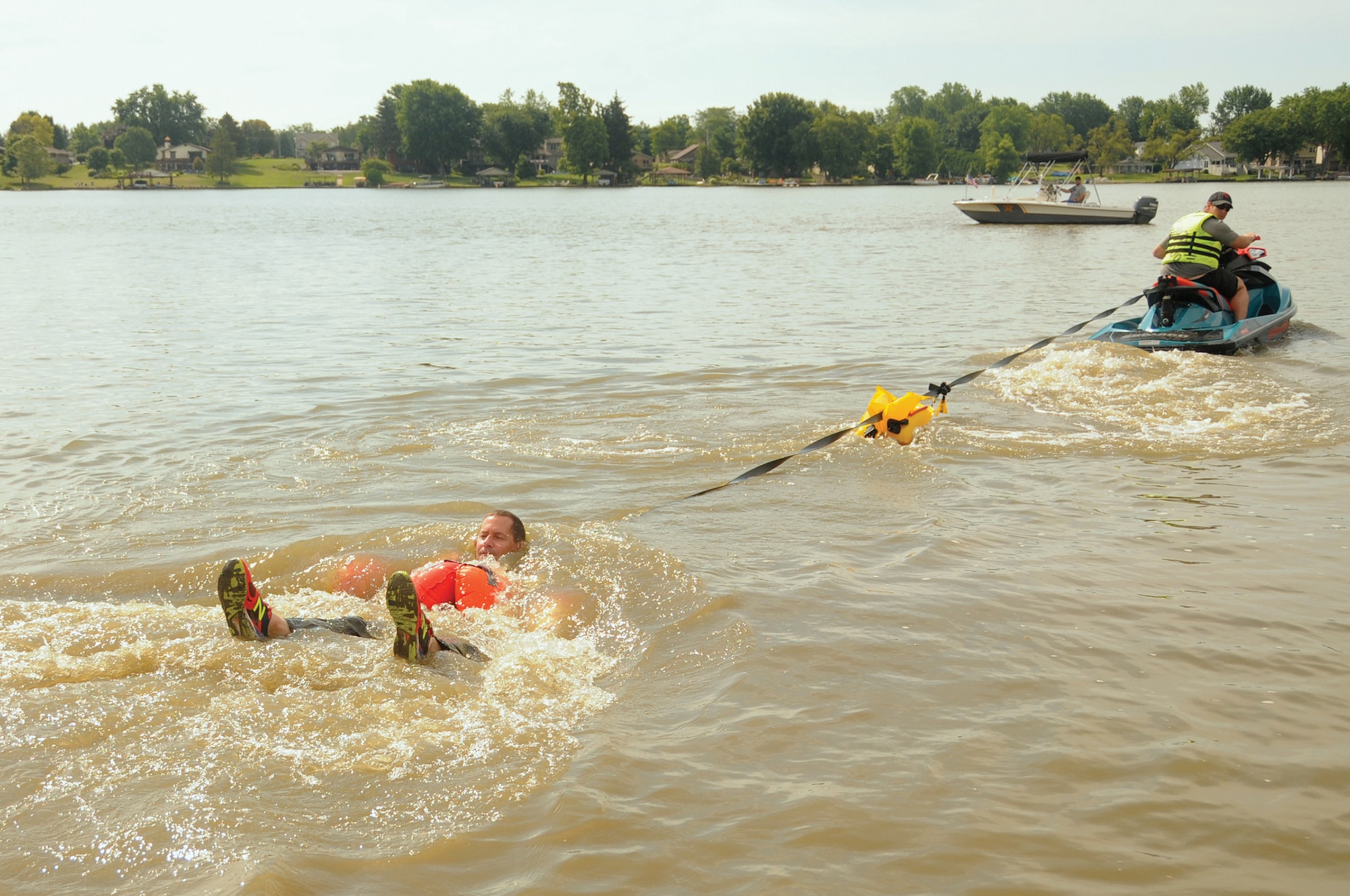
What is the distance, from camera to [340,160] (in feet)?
568

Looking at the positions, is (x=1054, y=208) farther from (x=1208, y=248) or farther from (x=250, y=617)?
(x=250, y=617)

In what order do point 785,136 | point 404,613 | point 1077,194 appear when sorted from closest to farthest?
point 404,613 < point 1077,194 < point 785,136

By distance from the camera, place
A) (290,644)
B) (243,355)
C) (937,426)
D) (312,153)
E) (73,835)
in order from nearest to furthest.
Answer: (73,835) < (290,644) < (937,426) < (243,355) < (312,153)

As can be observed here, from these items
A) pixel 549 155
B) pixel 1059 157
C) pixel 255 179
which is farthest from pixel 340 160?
pixel 1059 157

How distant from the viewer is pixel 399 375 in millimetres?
12086

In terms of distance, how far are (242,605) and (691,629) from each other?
213 centimetres

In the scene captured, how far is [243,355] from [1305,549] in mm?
12125

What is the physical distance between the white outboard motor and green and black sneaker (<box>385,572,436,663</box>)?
139 ft

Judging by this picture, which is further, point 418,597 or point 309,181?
point 309,181

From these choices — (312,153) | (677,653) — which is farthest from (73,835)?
(312,153)

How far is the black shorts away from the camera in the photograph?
13.2 metres

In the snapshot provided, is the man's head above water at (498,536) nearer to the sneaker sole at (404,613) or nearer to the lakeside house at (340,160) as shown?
the sneaker sole at (404,613)

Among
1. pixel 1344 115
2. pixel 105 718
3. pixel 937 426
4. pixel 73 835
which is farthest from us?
pixel 1344 115

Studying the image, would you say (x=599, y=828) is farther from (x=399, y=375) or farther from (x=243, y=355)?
(x=243, y=355)
